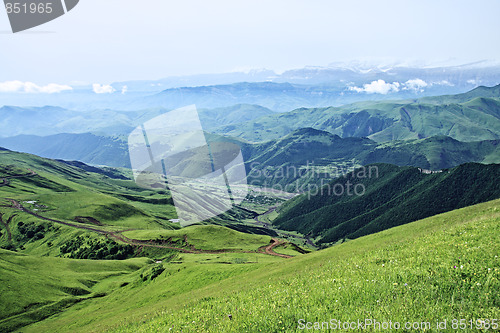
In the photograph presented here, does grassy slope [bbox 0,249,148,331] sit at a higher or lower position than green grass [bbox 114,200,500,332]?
lower

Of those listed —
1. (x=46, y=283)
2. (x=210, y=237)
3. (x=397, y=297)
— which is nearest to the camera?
(x=397, y=297)

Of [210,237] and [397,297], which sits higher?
[397,297]

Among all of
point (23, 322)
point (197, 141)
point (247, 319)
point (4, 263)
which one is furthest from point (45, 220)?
point (247, 319)

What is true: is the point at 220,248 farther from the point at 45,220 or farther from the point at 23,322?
the point at 45,220

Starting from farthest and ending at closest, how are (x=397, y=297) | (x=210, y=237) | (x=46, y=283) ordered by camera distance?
(x=210, y=237)
(x=46, y=283)
(x=397, y=297)

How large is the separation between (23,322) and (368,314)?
80.5m

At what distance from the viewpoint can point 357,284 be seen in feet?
42.3

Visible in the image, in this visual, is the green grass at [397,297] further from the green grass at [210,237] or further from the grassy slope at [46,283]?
the green grass at [210,237]

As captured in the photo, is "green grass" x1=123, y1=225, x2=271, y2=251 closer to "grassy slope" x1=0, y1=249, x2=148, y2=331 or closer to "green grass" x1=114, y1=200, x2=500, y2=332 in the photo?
"grassy slope" x1=0, y1=249, x2=148, y2=331

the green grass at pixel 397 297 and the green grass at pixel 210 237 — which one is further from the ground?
the green grass at pixel 397 297

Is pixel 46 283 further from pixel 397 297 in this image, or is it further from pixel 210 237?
pixel 397 297

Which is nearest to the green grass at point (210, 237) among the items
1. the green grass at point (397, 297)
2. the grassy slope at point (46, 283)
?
the grassy slope at point (46, 283)

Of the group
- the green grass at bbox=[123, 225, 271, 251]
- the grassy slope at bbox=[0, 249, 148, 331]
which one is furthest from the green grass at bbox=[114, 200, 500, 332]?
the green grass at bbox=[123, 225, 271, 251]

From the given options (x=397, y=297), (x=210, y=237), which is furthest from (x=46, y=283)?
(x=397, y=297)
